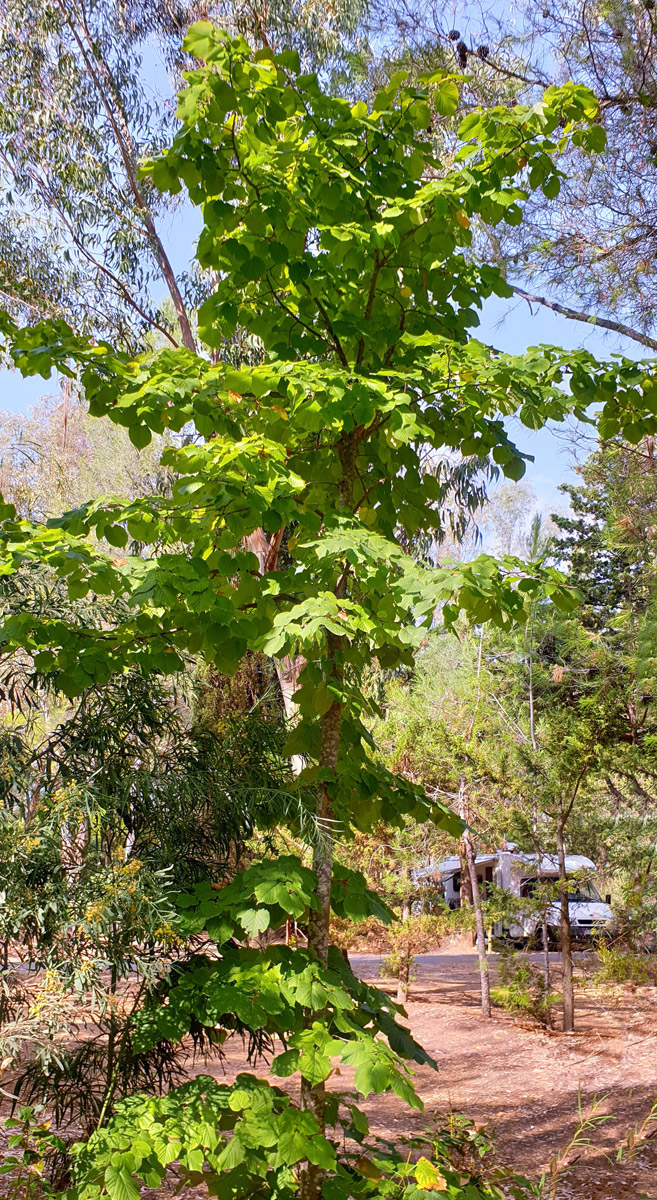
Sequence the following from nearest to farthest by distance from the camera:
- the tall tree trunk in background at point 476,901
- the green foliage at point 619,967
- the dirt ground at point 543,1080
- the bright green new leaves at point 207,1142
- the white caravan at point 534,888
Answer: the bright green new leaves at point 207,1142, the dirt ground at point 543,1080, the green foliage at point 619,967, the white caravan at point 534,888, the tall tree trunk in background at point 476,901

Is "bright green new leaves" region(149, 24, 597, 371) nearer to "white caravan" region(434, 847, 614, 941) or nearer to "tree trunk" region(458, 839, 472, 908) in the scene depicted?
"white caravan" region(434, 847, 614, 941)

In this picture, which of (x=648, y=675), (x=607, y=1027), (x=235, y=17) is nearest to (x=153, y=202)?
(x=235, y=17)

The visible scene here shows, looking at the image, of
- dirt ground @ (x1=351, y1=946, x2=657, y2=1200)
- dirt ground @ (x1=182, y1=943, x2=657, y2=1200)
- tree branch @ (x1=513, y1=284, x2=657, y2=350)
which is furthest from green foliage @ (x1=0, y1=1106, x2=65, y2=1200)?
tree branch @ (x1=513, y1=284, x2=657, y2=350)

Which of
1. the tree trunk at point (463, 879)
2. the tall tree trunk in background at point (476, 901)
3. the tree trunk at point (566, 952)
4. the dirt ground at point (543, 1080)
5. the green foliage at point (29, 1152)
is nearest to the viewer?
the green foliage at point (29, 1152)

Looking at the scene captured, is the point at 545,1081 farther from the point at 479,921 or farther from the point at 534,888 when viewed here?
the point at 479,921

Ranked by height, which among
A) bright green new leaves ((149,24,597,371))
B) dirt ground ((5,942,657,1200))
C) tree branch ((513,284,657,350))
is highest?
tree branch ((513,284,657,350))

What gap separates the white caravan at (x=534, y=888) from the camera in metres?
9.27

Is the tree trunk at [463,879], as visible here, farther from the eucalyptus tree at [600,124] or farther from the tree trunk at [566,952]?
the eucalyptus tree at [600,124]

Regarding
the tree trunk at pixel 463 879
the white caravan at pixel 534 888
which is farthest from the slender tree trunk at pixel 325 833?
the tree trunk at pixel 463 879

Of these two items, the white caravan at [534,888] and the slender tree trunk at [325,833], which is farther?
the white caravan at [534,888]

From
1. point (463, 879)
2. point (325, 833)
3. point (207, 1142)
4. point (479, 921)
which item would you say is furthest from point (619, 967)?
point (207, 1142)

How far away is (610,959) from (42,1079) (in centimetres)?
704

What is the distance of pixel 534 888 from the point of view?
8.87m

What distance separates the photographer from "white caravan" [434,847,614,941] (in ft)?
30.4
